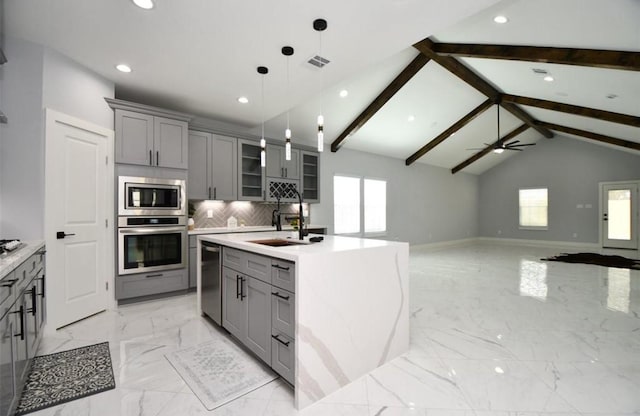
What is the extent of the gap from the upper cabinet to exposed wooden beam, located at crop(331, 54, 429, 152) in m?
3.19

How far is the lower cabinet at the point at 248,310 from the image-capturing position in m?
2.08

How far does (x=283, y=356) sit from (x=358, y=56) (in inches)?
114

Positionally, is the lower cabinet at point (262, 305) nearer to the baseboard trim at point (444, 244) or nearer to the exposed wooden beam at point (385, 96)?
the exposed wooden beam at point (385, 96)

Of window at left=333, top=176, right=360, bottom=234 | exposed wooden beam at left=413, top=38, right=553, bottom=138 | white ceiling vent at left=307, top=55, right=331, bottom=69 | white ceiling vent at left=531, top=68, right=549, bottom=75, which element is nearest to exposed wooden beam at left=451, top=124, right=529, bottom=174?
exposed wooden beam at left=413, top=38, right=553, bottom=138

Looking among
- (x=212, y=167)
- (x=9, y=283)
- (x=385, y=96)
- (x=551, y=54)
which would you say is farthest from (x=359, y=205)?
(x=9, y=283)

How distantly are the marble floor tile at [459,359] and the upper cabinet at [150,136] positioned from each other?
5.97ft

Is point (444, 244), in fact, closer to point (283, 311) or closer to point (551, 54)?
point (551, 54)

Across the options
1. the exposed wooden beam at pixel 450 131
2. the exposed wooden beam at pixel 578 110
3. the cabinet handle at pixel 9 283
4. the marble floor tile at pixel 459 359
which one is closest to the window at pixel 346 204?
the exposed wooden beam at pixel 450 131

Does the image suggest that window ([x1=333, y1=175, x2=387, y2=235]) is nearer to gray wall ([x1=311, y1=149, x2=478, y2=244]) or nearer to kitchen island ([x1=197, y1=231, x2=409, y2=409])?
gray wall ([x1=311, y1=149, x2=478, y2=244])

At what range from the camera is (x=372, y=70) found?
457 cm

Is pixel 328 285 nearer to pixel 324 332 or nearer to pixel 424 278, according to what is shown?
pixel 324 332

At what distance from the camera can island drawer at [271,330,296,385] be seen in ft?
5.98

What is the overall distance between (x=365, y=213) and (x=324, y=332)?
5775 millimetres

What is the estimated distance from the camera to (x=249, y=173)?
4.96 meters
